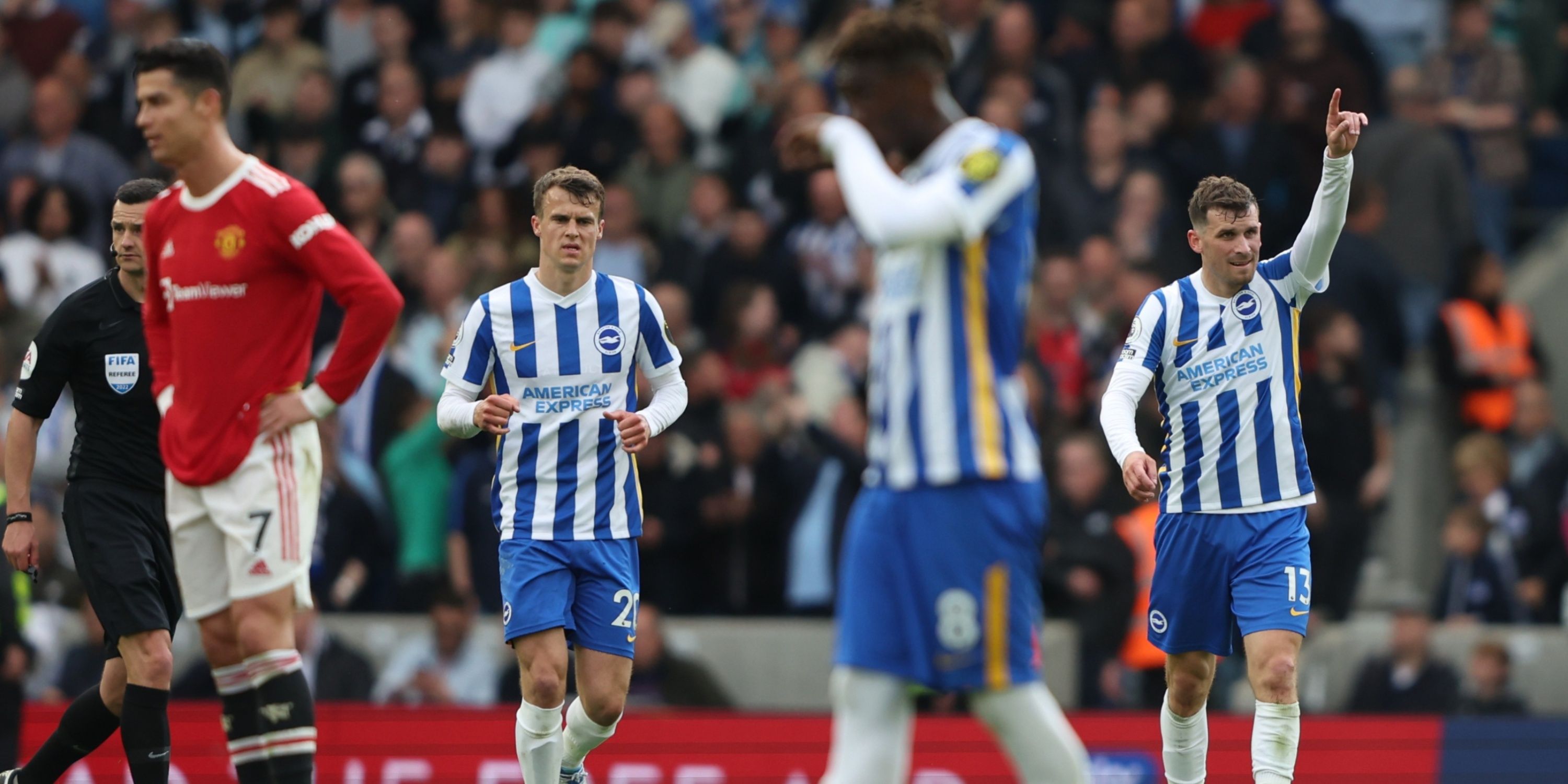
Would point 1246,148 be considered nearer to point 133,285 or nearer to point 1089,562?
point 1089,562

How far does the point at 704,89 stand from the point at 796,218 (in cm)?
152

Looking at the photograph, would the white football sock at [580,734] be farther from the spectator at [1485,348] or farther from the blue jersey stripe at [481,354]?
the spectator at [1485,348]

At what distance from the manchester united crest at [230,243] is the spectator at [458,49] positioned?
387 inches

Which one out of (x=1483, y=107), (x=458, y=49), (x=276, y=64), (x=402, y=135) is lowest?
(x=1483, y=107)

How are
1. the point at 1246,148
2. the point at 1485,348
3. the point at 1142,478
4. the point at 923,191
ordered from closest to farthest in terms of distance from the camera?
1. the point at 923,191
2. the point at 1142,478
3. the point at 1485,348
4. the point at 1246,148

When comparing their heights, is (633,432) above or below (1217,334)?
below

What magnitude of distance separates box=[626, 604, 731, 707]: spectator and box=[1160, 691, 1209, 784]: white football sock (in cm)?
505

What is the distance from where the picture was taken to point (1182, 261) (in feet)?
47.2

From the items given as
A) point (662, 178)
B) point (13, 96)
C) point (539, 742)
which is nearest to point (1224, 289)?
point (539, 742)

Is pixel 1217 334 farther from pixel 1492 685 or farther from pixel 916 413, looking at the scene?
A: pixel 1492 685

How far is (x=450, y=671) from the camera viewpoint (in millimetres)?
13273

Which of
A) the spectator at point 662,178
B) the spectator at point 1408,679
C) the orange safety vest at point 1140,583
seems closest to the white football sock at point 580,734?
the orange safety vest at point 1140,583

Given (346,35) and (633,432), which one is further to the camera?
(346,35)

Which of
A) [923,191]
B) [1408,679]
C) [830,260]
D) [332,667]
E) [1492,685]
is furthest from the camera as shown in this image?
[830,260]
